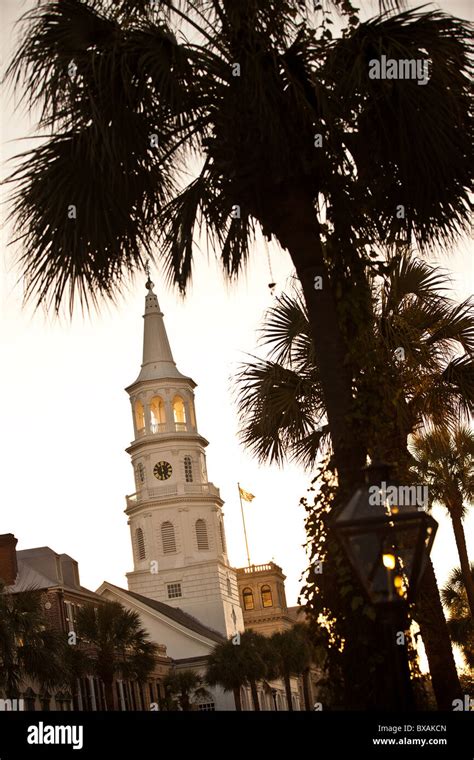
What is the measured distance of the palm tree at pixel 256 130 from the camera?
9648 mm

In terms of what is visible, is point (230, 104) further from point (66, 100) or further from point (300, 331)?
point (300, 331)

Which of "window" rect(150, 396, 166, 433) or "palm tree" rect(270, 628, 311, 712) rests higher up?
"window" rect(150, 396, 166, 433)

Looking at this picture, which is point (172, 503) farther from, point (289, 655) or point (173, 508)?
point (289, 655)

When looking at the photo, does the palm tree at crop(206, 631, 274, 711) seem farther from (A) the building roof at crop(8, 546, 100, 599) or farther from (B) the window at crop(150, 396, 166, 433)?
(B) the window at crop(150, 396, 166, 433)

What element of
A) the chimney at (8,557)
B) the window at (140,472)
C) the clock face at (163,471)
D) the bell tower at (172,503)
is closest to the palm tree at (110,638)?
the chimney at (8,557)

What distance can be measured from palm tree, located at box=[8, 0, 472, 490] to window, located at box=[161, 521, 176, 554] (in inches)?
3475

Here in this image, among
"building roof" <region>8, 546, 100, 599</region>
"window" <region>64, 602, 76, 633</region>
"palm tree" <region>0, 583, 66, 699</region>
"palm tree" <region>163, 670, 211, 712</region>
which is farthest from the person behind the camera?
"palm tree" <region>163, 670, 211, 712</region>

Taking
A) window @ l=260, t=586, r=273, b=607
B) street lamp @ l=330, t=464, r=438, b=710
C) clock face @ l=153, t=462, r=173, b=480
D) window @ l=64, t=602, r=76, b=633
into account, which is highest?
clock face @ l=153, t=462, r=173, b=480

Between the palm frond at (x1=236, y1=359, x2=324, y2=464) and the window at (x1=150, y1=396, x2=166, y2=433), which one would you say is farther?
the window at (x1=150, y1=396, x2=166, y2=433)

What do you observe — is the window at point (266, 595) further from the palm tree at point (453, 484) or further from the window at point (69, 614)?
the palm tree at point (453, 484)

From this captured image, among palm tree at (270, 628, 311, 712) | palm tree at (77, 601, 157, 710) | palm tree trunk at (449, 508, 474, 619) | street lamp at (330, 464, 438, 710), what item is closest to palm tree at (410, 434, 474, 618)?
palm tree trunk at (449, 508, 474, 619)

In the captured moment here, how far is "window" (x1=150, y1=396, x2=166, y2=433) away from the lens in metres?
100

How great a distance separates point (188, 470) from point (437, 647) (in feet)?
280

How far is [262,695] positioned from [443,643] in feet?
257
